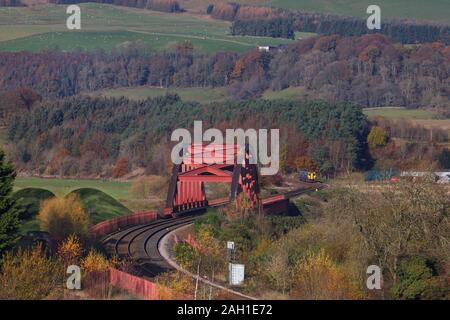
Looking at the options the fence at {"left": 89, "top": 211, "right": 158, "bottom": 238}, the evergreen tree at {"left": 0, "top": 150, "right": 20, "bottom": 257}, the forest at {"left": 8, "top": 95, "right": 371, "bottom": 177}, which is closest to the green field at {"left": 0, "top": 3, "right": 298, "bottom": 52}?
the forest at {"left": 8, "top": 95, "right": 371, "bottom": 177}

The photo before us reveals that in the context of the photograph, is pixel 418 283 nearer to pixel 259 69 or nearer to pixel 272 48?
pixel 259 69

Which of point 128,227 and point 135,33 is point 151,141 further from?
point 135,33

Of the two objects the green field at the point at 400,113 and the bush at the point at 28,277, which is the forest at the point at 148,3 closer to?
the green field at the point at 400,113

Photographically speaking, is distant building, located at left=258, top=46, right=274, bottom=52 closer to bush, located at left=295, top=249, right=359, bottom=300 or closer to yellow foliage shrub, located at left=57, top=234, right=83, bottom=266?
yellow foliage shrub, located at left=57, top=234, right=83, bottom=266

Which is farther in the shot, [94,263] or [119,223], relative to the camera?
[119,223]

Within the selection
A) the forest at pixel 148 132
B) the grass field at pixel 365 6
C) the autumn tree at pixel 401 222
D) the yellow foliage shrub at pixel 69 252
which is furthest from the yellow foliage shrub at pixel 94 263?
the grass field at pixel 365 6

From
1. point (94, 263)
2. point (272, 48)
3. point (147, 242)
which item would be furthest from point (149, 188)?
point (272, 48)
